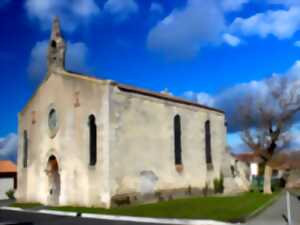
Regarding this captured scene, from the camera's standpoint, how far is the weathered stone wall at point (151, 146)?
24219mm

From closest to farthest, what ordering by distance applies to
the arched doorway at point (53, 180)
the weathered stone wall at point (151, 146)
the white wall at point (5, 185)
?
the weathered stone wall at point (151, 146)
the arched doorway at point (53, 180)
the white wall at point (5, 185)

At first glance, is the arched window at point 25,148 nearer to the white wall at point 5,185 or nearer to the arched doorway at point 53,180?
the arched doorway at point 53,180

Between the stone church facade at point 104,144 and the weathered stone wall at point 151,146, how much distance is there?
0.06m

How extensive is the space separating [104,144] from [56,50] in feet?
29.7

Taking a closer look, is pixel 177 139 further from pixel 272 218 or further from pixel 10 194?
pixel 10 194

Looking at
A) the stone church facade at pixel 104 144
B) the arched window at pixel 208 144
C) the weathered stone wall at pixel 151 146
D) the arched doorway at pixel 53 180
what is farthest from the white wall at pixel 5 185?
the arched window at pixel 208 144

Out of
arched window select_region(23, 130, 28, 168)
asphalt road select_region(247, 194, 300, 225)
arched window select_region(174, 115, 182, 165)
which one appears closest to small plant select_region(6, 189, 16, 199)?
arched window select_region(23, 130, 28, 168)

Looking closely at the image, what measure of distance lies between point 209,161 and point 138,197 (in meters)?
9.64

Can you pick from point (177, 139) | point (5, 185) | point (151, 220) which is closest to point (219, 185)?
point (177, 139)

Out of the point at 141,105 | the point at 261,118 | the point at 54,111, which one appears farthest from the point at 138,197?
the point at 261,118

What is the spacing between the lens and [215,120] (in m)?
34.8

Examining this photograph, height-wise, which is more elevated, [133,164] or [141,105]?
[141,105]

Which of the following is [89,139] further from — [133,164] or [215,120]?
[215,120]

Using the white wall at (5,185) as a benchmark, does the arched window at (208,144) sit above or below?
above
